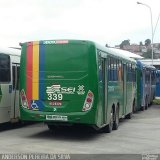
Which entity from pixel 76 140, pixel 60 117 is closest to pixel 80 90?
pixel 60 117

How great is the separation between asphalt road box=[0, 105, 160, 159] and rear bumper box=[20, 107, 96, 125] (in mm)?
595

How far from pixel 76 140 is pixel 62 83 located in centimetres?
177

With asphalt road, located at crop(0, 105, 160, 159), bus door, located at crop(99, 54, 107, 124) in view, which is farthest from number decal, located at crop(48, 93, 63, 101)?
bus door, located at crop(99, 54, 107, 124)

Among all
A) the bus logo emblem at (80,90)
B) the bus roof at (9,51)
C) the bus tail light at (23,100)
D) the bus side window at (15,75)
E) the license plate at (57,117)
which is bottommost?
the license plate at (57,117)

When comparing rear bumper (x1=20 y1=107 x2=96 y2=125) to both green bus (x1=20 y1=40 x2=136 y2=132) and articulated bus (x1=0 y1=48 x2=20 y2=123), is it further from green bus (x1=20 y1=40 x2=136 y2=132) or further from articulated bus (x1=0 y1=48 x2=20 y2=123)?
articulated bus (x1=0 y1=48 x2=20 y2=123)

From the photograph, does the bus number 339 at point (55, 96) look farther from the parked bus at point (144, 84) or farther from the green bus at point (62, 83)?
the parked bus at point (144, 84)

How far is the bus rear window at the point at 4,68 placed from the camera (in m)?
15.5

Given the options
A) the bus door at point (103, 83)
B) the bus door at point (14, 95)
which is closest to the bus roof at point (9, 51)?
the bus door at point (14, 95)

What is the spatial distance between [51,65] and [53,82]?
51 centimetres

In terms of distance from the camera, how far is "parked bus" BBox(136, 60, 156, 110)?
89.8 ft

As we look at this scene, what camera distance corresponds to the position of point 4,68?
620 inches

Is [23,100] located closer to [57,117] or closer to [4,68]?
[57,117]

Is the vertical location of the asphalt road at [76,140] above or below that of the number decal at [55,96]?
below

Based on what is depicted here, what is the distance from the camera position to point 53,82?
13.9 meters
